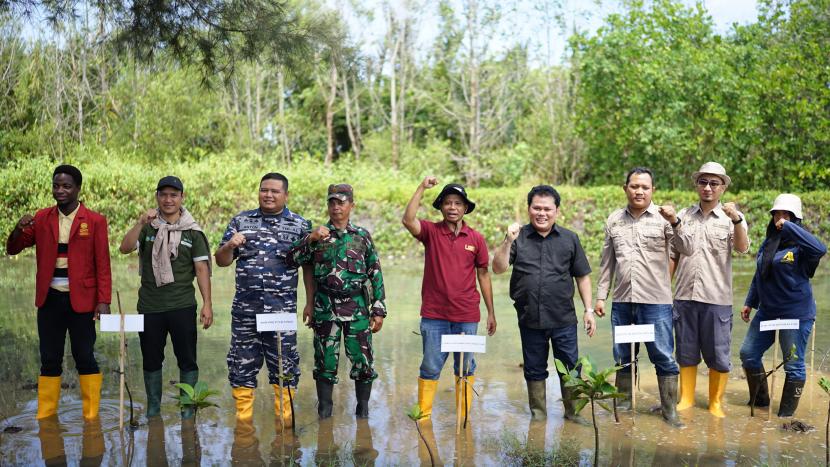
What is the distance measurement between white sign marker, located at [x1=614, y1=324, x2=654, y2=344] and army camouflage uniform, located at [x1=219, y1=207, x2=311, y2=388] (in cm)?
219

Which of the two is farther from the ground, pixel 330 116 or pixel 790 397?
pixel 330 116

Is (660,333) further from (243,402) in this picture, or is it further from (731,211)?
(243,402)

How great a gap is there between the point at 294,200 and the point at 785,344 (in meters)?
12.6

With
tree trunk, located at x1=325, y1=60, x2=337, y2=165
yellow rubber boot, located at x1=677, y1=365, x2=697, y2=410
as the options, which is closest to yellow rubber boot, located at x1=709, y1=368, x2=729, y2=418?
yellow rubber boot, located at x1=677, y1=365, x2=697, y2=410

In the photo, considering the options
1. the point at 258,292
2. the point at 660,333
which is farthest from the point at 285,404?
the point at 660,333

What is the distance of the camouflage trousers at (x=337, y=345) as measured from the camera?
5.32 metres

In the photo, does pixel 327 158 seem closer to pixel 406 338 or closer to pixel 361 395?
pixel 406 338

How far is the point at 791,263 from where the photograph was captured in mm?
5562

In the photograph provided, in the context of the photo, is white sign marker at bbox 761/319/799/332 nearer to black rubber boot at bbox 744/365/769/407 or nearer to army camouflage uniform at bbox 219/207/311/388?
black rubber boot at bbox 744/365/769/407

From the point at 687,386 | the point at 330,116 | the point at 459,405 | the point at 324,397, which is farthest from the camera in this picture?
the point at 330,116

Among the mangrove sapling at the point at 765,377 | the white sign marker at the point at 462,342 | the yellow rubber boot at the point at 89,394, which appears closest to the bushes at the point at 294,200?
the mangrove sapling at the point at 765,377

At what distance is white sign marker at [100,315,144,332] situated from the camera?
16.0ft

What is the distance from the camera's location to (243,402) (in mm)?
5395

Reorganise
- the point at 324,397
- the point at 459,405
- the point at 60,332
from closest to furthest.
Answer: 1. the point at 459,405
2. the point at 60,332
3. the point at 324,397
